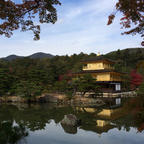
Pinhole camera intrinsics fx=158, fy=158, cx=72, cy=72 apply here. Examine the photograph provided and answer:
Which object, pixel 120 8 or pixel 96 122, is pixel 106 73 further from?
pixel 120 8

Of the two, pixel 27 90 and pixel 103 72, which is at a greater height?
pixel 103 72

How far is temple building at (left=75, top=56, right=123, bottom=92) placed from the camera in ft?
89.8

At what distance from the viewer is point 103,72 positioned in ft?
89.8

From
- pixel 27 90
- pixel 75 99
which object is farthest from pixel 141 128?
pixel 27 90

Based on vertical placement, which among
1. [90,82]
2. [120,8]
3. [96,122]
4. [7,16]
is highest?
[120,8]

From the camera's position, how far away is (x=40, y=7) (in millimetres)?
5688

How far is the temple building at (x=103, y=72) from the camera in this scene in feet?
89.8

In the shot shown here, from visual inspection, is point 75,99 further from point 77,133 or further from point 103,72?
point 77,133

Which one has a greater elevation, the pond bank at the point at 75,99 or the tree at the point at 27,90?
the tree at the point at 27,90

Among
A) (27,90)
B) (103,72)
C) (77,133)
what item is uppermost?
(103,72)

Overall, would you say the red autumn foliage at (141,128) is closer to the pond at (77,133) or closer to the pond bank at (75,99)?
the pond at (77,133)

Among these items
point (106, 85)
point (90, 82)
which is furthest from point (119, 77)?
point (90, 82)

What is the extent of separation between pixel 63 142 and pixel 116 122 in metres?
4.46

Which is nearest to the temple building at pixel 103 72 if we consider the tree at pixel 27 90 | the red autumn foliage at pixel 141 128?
the tree at pixel 27 90
